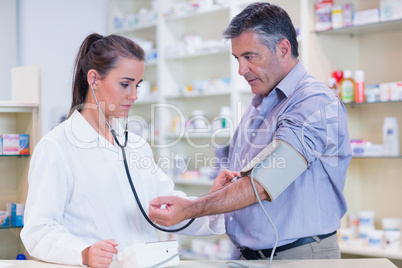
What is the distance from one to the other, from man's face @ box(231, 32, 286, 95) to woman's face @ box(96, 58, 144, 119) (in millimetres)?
448

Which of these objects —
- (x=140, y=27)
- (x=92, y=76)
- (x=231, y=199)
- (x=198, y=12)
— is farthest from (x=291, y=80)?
(x=140, y=27)

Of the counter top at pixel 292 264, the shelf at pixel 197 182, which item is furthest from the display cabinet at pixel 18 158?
the shelf at pixel 197 182

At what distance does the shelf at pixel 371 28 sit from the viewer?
Answer: 3.48 m

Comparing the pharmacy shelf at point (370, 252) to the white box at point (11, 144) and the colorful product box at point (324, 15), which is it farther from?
the white box at point (11, 144)

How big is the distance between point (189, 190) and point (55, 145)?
3323mm

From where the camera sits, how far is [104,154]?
6.57 feet

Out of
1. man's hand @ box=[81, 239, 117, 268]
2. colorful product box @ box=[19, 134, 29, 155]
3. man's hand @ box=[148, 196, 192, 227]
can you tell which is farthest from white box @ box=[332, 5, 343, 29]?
man's hand @ box=[81, 239, 117, 268]

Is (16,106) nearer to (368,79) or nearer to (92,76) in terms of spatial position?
(92,76)

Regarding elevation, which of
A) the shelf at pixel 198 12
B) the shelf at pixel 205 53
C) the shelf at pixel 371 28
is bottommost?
the shelf at pixel 371 28

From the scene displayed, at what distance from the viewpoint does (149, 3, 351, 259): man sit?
1.87 m

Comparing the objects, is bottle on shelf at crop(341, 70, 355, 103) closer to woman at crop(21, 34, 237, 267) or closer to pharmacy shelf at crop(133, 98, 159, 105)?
woman at crop(21, 34, 237, 267)

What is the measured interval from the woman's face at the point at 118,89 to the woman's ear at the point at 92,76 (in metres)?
0.02

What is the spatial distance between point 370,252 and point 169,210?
82.9 inches

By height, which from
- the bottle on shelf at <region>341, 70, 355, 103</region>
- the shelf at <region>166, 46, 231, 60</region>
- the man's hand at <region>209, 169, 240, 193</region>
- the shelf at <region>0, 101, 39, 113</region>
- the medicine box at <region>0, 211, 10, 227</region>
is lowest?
the medicine box at <region>0, 211, 10, 227</region>
